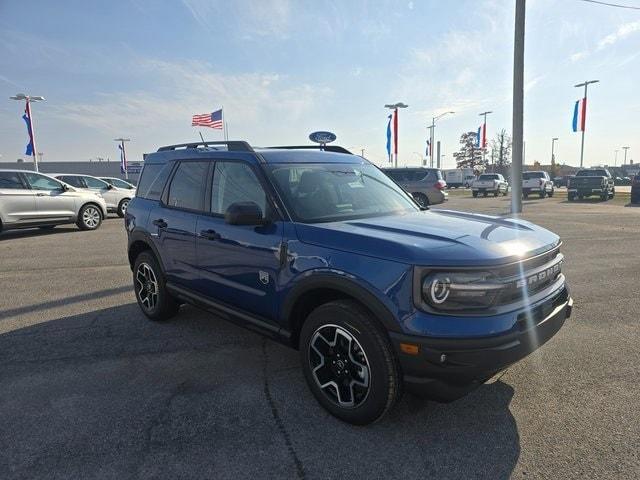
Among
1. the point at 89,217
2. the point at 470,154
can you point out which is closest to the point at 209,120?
the point at 89,217

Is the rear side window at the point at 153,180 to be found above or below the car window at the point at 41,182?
below

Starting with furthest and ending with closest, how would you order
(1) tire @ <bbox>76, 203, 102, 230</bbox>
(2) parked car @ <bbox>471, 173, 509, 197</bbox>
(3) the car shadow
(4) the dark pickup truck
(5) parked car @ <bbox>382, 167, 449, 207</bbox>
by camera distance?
(2) parked car @ <bbox>471, 173, 509, 197</bbox>
(4) the dark pickup truck
(5) parked car @ <bbox>382, 167, 449, 207</bbox>
(1) tire @ <bbox>76, 203, 102, 230</bbox>
(3) the car shadow

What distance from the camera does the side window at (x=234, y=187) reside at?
3.52 meters

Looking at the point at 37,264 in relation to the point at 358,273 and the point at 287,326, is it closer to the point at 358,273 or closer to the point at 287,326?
the point at 287,326

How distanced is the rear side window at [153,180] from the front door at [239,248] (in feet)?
3.48

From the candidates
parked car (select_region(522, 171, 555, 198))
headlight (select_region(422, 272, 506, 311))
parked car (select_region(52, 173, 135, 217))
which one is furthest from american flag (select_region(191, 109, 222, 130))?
headlight (select_region(422, 272, 506, 311))

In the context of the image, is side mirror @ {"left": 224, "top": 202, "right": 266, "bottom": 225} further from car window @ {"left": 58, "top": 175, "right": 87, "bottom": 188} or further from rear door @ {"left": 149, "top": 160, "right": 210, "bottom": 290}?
car window @ {"left": 58, "top": 175, "right": 87, "bottom": 188}

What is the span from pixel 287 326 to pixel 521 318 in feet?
5.18

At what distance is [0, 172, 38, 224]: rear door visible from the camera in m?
11.1

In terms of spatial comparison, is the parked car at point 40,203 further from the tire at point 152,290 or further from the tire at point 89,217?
the tire at point 152,290

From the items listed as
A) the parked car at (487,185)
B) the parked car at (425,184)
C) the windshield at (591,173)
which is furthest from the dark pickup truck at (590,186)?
the parked car at (425,184)

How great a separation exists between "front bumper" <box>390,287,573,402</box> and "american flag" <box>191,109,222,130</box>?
2834cm

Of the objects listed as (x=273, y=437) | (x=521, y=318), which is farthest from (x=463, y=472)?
(x=273, y=437)

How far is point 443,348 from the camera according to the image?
2.40 metres
